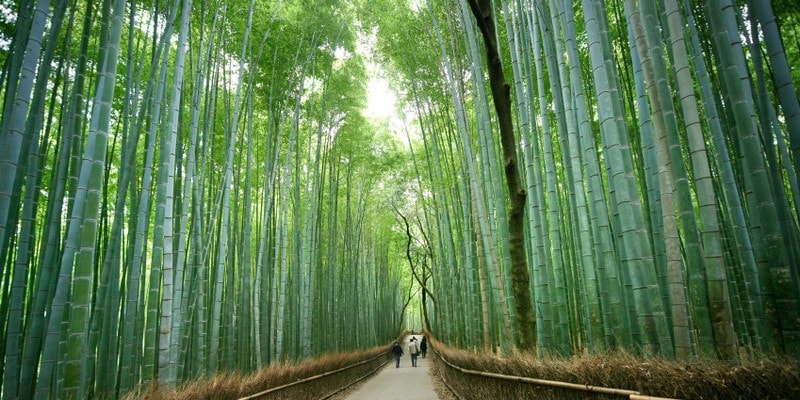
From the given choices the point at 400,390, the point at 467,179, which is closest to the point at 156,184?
the point at 467,179

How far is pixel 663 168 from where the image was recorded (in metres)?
1.98

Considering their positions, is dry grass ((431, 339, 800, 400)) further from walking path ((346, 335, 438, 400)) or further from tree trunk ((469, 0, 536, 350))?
walking path ((346, 335, 438, 400))

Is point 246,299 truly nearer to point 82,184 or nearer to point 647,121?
point 82,184

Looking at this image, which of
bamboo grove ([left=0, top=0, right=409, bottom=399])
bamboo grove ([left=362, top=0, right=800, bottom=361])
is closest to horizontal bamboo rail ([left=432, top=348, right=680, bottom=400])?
bamboo grove ([left=362, top=0, right=800, bottom=361])

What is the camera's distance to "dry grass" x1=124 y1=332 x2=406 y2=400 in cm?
273

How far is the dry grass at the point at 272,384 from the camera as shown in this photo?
2.73 meters

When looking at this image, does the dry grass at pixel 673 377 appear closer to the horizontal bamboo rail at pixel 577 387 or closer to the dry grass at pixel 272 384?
the horizontal bamboo rail at pixel 577 387

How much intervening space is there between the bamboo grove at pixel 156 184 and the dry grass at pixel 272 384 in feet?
1.11

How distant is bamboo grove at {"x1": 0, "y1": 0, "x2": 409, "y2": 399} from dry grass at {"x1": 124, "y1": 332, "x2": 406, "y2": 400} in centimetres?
34

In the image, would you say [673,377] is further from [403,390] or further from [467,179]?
[403,390]

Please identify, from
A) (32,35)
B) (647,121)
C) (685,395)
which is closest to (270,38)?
(32,35)

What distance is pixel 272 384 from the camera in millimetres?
4172

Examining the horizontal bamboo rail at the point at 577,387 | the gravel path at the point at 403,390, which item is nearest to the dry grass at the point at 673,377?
the horizontal bamboo rail at the point at 577,387

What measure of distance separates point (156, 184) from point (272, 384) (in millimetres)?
2259
